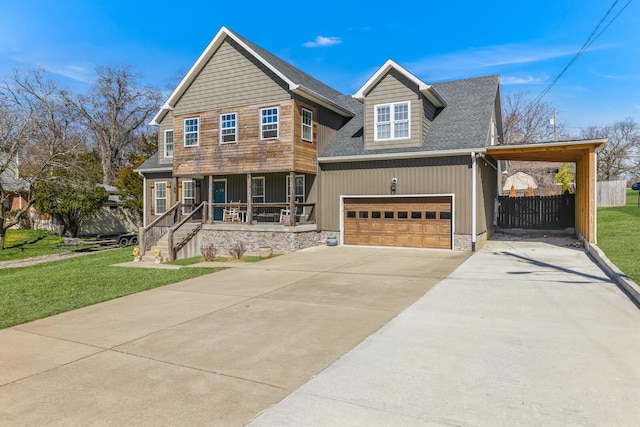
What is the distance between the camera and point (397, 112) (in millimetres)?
16125

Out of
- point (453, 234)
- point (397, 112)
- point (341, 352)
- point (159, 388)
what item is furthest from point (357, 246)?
point (159, 388)

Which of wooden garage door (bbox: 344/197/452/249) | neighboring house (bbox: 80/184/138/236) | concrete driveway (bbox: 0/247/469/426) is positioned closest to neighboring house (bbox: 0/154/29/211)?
neighboring house (bbox: 80/184/138/236)

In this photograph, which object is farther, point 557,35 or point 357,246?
point 557,35

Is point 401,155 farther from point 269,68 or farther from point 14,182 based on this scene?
point 14,182

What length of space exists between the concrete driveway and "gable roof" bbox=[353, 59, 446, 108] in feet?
28.3

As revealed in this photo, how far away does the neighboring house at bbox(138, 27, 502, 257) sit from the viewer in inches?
601

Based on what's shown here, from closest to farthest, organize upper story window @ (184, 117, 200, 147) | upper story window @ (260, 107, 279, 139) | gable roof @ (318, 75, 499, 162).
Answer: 1. gable roof @ (318, 75, 499, 162)
2. upper story window @ (260, 107, 279, 139)
3. upper story window @ (184, 117, 200, 147)

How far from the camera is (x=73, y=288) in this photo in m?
9.36

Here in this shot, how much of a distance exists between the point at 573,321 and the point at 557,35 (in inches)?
688

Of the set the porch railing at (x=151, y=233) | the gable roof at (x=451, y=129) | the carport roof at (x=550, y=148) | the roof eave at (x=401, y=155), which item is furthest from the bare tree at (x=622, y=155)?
the porch railing at (x=151, y=233)

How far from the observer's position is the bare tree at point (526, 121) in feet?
119

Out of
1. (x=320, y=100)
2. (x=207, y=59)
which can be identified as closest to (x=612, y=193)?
(x=320, y=100)

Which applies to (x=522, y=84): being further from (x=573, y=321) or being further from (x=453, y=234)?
(x=573, y=321)

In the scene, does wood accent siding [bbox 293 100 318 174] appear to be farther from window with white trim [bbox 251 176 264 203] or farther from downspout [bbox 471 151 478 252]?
downspout [bbox 471 151 478 252]
